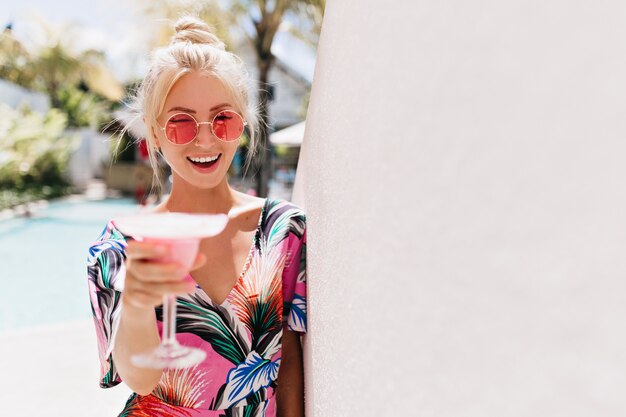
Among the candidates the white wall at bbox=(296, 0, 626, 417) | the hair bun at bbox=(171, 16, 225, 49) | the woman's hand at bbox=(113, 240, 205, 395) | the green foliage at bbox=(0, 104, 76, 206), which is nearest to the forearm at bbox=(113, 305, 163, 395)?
the woman's hand at bbox=(113, 240, 205, 395)

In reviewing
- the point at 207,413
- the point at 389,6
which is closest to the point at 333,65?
the point at 389,6

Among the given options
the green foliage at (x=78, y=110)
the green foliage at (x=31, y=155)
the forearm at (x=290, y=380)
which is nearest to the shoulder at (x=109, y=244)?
the forearm at (x=290, y=380)

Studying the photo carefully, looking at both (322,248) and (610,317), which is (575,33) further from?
(322,248)

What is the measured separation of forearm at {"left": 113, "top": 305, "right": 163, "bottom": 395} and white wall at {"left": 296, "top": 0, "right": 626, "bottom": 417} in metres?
0.50

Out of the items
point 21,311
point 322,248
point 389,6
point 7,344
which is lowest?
point 21,311

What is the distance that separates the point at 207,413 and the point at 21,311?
867 centimetres

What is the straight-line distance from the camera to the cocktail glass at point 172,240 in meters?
1.01

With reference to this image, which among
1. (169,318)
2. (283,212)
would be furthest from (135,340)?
(283,212)

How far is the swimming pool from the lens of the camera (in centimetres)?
924

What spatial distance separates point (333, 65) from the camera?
1566mm

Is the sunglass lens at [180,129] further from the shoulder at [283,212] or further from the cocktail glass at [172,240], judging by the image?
the cocktail glass at [172,240]

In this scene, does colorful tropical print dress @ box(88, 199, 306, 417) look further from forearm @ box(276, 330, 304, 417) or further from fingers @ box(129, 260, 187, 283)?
fingers @ box(129, 260, 187, 283)

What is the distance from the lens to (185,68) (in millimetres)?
1812

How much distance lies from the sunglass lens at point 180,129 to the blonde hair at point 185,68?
0.11 meters
